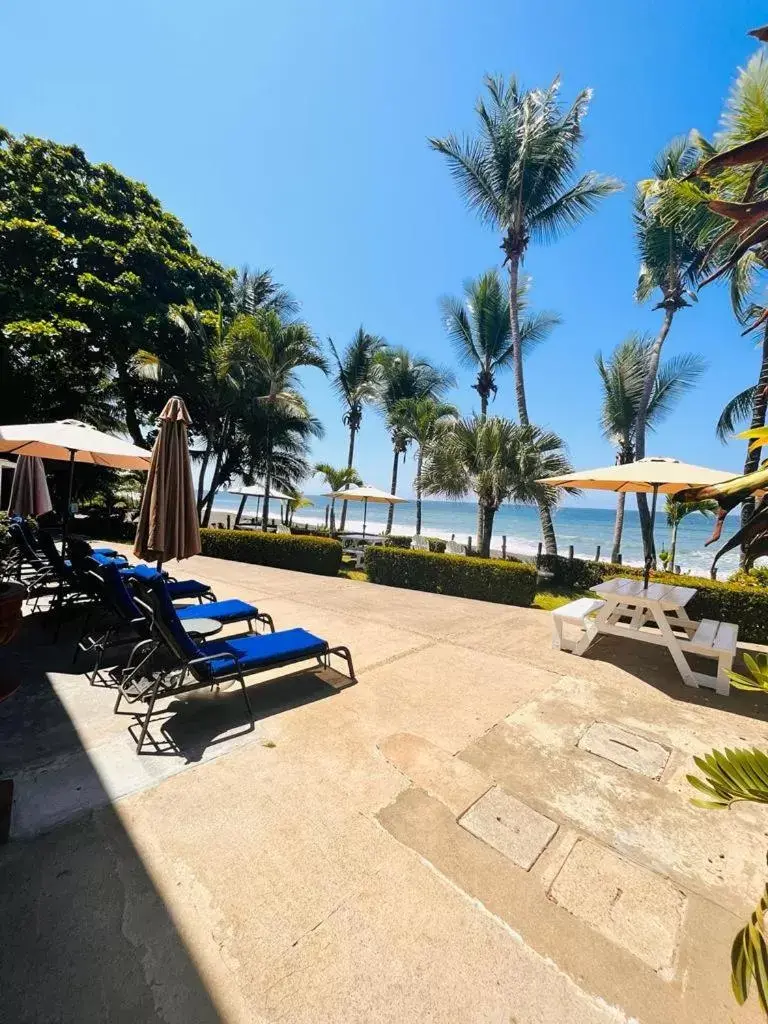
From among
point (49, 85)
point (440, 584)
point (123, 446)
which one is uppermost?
point (49, 85)

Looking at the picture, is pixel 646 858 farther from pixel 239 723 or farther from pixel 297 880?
pixel 239 723

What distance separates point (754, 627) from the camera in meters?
6.80

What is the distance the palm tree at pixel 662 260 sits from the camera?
13.9m

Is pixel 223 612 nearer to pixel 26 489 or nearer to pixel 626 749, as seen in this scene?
pixel 626 749

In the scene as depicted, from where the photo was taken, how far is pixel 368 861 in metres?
2.23

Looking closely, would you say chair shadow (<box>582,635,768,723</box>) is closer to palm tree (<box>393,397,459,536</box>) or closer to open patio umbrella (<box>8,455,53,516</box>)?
open patio umbrella (<box>8,455,53,516</box>)

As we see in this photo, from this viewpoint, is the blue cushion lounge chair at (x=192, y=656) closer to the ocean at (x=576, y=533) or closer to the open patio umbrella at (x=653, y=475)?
the open patio umbrella at (x=653, y=475)

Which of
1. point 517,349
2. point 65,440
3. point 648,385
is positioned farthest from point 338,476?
point 65,440

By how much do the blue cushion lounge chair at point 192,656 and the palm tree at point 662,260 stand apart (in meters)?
13.1

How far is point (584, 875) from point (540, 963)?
0.61m

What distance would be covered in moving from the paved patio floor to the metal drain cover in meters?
0.02

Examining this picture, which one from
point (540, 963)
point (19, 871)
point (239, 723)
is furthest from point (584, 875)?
point (19, 871)

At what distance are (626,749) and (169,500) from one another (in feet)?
16.7

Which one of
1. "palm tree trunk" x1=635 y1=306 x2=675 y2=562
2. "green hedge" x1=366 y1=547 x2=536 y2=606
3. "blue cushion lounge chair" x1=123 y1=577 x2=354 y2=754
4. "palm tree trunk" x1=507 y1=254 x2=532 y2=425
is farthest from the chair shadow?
"palm tree trunk" x1=635 y1=306 x2=675 y2=562
